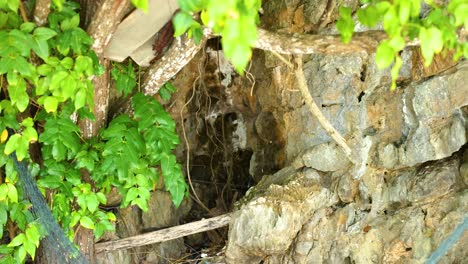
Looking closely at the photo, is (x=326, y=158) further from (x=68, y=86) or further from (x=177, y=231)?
(x=68, y=86)

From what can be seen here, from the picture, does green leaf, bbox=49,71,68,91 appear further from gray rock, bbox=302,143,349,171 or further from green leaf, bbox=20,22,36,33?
gray rock, bbox=302,143,349,171

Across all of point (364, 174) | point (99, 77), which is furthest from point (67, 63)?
point (364, 174)

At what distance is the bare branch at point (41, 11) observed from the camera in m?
2.15

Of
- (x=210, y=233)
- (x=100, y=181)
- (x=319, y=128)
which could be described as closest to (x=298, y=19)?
(x=319, y=128)

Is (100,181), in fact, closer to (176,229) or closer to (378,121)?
(176,229)

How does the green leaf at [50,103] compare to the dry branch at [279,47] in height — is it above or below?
below

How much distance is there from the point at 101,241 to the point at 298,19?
162 centimetres

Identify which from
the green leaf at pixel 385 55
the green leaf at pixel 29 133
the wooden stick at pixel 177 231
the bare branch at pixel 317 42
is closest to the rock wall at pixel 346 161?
the wooden stick at pixel 177 231

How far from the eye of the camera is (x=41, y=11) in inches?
85.0

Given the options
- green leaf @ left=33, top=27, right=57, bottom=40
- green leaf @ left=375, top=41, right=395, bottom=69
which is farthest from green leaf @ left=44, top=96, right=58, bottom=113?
green leaf @ left=375, top=41, right=395, bottom=69

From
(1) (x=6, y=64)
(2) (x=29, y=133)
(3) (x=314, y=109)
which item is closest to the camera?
(1) (x=6, y=64)

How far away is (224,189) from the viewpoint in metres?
3.78

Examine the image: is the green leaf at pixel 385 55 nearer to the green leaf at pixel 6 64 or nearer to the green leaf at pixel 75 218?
the green leaf at pixel 6 64

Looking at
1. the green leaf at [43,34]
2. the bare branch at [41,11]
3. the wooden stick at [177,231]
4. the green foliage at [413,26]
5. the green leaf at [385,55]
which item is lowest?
the wooden stick at [177,231]
